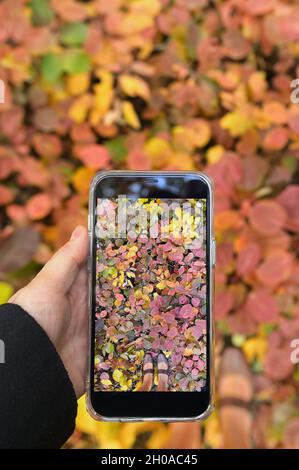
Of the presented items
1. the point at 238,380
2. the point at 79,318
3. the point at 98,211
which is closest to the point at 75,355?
the point at 79,318

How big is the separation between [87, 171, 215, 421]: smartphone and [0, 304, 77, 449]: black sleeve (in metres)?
0.05

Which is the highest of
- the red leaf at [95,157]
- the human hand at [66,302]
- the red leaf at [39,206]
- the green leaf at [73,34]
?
the green leaf at [73,34]

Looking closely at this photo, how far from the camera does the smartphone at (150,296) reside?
78cm

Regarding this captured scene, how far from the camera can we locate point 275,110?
1.23 meters

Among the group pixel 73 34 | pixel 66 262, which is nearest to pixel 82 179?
pixel 73 34

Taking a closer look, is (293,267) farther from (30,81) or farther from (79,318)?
(30,81)

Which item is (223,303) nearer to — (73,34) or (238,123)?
(238,123)

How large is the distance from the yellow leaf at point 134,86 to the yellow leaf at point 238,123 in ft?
0.51

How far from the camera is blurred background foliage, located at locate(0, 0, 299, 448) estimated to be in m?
1.13

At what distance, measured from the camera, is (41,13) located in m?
1.27

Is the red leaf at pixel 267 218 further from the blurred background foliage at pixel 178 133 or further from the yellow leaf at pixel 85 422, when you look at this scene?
the yellow leaf at pixel 85 422

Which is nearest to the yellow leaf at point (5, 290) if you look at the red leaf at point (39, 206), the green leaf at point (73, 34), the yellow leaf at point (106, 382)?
the red leaf at point (39, 206)

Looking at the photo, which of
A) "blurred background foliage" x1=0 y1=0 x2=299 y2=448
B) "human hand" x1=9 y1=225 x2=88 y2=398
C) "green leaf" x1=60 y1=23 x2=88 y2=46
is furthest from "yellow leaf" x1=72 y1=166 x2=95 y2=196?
"human hand" x1=9 y1=225 x2=88 y2=398

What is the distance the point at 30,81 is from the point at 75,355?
64 cm
